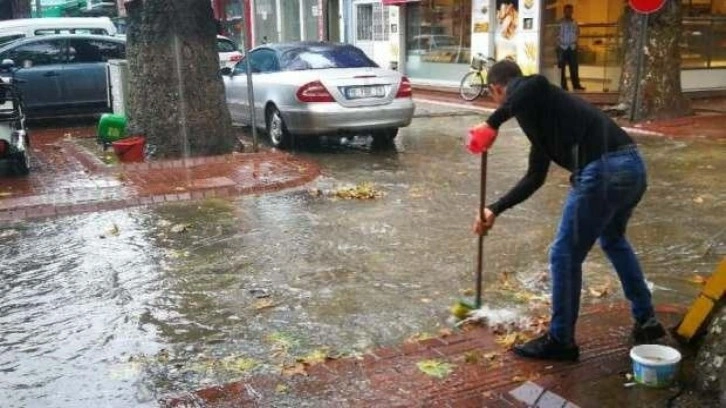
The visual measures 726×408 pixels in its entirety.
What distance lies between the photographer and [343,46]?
40.8ft

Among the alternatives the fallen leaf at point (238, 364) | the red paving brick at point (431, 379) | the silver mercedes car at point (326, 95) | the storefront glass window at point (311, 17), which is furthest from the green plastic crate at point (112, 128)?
the storefront glass window at point (311, 17)


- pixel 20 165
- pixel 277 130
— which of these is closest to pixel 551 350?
pixel 20 165

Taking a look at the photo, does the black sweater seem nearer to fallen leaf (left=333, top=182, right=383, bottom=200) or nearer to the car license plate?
fallen leaf (left=333, top=182, right=383, bottom=200)

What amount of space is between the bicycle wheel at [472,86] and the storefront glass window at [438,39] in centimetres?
200

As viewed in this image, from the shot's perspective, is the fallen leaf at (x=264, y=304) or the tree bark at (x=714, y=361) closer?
the tree bark at (x=714, y=361)

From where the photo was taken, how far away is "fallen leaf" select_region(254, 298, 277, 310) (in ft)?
17.4

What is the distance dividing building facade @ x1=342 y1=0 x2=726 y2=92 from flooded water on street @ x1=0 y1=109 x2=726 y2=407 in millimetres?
9086

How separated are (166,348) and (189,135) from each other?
20.8 ft

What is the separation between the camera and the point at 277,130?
1186 cm

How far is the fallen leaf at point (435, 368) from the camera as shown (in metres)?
4.08

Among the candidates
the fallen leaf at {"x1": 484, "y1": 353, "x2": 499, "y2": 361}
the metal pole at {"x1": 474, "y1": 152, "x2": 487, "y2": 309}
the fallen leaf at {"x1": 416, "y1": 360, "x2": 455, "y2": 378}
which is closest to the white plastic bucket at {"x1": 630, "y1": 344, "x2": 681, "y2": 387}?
the fallen leaf at {"x1": 484, "y1": 353, "x2": 499, "y2": 361}

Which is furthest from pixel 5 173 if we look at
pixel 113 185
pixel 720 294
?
pixel 720 294

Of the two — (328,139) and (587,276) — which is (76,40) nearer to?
(328,139)

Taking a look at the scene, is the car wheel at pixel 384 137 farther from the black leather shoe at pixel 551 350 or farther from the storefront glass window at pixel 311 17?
the storefront glass window at pixel 311 17
